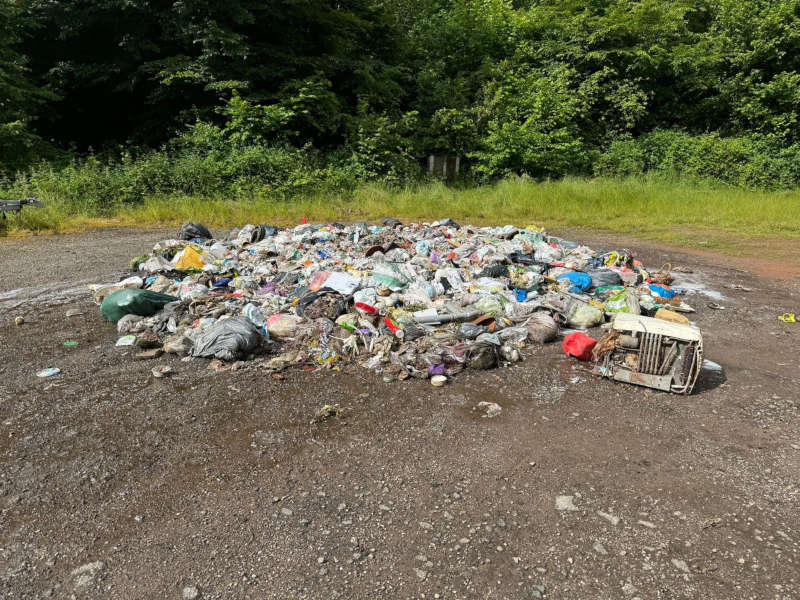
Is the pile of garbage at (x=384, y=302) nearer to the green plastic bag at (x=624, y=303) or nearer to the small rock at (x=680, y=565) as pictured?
the green plastic bag at (x=624, y=303)

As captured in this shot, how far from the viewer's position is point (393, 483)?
2303 millimetres

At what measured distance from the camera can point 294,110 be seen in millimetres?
12383

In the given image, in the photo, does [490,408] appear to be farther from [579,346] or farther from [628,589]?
[628,589]

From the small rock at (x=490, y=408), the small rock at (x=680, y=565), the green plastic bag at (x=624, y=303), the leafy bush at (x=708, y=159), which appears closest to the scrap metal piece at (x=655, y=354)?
the small rock at (x=490, y=408)

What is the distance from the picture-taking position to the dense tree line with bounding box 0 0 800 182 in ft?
36.3

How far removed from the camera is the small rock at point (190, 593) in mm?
1725

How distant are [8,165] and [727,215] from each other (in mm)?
13683

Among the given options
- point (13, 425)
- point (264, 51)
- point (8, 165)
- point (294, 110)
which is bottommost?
point (13, 425)

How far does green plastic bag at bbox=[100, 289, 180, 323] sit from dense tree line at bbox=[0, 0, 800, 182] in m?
6.95

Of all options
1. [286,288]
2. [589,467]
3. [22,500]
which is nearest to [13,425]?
[22,500]

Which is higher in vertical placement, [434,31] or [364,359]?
[434,31]

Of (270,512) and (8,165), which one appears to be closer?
(270,512)

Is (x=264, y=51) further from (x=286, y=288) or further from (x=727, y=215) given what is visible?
(x=727, y=215)

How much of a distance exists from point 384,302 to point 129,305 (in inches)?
80.4
